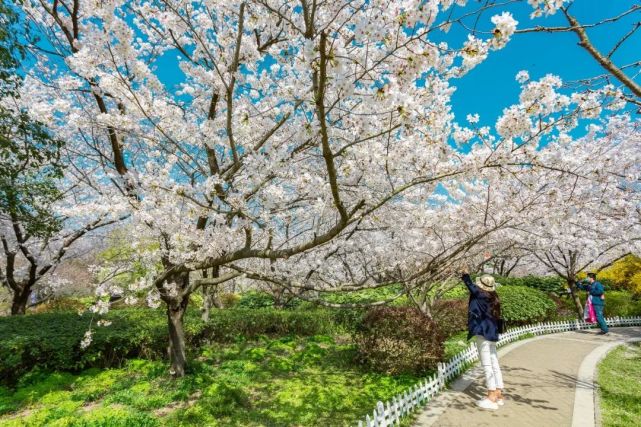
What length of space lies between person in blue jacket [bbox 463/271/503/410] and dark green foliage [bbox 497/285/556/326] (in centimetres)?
868

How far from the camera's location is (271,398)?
6297mm

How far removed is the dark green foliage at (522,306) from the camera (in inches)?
530

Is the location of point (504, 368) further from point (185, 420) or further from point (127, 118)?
point (127, 118)

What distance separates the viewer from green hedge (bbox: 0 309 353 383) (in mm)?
7121

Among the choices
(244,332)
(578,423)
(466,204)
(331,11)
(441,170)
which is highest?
(331,11)

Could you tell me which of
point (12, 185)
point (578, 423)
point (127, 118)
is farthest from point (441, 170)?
point (12, 185)

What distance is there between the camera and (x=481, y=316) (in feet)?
18.5

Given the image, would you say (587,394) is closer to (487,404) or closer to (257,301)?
(487,404)

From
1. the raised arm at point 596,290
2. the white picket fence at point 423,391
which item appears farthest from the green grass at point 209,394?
the raised arm at point 596,290

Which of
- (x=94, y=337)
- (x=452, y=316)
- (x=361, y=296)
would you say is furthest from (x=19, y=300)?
(x=361, y=296)

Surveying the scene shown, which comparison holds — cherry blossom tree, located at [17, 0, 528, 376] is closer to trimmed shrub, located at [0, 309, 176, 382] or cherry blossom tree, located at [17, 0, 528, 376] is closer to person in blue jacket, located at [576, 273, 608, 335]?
trimmed shrub, located at [0, 309, 176, 382]

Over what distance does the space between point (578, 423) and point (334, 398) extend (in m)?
3.61

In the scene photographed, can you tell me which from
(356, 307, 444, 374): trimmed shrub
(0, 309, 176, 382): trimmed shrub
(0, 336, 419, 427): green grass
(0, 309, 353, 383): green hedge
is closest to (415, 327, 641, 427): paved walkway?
(356, 307, 444, 374): trimmed shrub

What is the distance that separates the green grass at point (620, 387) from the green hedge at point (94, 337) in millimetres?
8611
